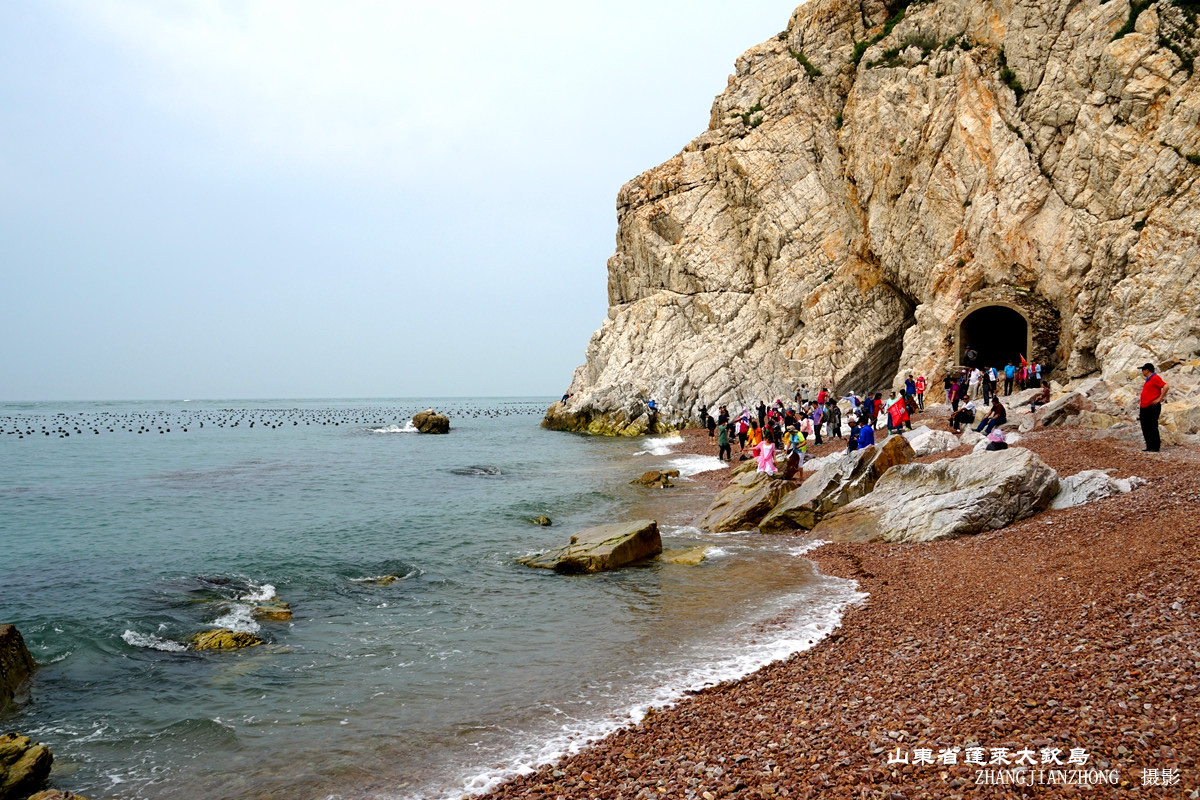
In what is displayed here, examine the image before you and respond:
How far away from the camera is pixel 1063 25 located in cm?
4022

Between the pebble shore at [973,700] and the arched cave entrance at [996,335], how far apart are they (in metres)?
36.1

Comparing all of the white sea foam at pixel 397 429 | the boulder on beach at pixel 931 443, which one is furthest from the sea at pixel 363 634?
the white sea foam at pixel 397 429

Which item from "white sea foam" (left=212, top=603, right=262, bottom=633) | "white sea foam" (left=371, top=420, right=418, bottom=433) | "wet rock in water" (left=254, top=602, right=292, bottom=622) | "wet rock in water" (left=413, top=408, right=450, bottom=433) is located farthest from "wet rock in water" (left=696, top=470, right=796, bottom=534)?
"white sea foam" (left=371, top=420, right=418, bottom=433)

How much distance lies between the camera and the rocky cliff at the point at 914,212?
35250 mm

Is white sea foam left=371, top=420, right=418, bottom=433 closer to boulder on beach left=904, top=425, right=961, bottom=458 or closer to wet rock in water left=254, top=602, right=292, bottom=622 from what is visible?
boulder on beach left=904, top=425, right=961, bottom=458

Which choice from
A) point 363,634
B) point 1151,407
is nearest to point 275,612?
point 363,634

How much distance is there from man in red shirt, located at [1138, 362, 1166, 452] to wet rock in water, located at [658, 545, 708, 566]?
11.7m

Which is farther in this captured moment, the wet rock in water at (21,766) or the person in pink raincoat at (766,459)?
the person in pink raincoat at (766,459)

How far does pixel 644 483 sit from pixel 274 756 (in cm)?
2170

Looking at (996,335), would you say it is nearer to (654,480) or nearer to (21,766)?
(654,480)

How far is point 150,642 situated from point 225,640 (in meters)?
1.43

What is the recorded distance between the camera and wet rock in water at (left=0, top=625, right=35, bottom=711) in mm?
9523

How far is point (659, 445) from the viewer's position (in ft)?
153

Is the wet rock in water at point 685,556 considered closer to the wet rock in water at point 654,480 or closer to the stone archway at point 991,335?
the wet rock in water at point 654,480
